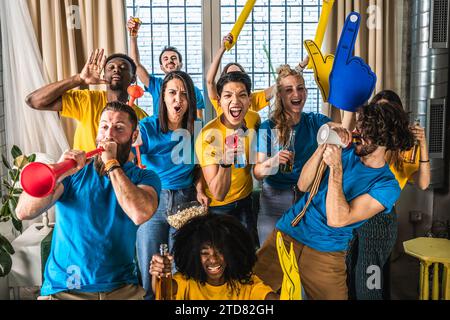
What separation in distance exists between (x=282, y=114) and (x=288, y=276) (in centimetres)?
71

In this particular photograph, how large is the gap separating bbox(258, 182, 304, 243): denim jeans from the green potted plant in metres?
1.01

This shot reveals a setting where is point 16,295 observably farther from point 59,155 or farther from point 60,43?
point 60,43

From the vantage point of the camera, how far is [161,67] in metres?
2.77

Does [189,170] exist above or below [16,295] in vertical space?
above

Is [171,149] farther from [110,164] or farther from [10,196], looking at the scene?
[10,196]

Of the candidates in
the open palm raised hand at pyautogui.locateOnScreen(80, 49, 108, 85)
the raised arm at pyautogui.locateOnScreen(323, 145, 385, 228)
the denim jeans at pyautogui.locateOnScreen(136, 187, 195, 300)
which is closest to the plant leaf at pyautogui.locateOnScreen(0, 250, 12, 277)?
the denim jeans at pyautogui.locateOnScreen(136, 187, 195, 300)

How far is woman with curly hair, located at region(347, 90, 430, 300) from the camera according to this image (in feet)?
9.08

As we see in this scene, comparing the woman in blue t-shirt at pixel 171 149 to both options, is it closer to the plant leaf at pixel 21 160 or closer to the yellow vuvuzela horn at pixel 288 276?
the yellow vuvuzela horn at pixel 288 276

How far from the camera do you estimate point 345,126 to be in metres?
2.77

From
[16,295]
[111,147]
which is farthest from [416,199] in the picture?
[16,295]

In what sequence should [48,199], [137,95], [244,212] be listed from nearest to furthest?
[48,199], [137,95], [244,212]

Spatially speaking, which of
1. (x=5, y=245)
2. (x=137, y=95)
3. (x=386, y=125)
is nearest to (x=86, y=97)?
(x=137, y=95)

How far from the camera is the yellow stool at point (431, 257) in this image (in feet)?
9.21

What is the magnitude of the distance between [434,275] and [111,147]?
152 centimetres
